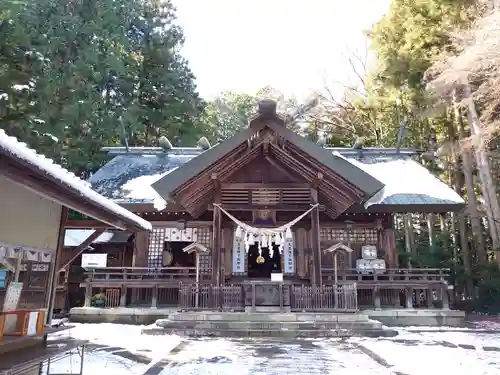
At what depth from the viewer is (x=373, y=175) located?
1590 centimetres

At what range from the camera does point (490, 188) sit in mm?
16203

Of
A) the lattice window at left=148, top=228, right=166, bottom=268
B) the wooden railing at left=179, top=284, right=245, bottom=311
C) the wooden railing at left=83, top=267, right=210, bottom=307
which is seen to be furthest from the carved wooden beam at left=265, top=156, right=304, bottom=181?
the lattice window at left=148, top=228, right=166, bottom=268

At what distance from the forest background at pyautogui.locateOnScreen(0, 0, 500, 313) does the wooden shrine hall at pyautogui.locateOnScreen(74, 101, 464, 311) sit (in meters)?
1.86

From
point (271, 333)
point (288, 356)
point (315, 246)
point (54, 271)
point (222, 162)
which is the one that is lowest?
point (288, 356)

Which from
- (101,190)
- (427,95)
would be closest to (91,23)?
(101,190)

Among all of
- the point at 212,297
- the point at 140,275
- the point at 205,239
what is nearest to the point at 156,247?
the point at 140,275

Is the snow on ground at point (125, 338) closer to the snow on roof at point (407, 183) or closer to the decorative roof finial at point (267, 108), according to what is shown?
the decorative roof finial at point (267, 108)

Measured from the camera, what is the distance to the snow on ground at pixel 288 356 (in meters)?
6.12

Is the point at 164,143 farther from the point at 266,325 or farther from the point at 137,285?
the point at 266,325

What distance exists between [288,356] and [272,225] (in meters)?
6.91

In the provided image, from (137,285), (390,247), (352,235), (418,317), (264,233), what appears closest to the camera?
(264,233)

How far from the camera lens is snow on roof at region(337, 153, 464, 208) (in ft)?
48.1

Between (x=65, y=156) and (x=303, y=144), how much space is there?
13.9 m

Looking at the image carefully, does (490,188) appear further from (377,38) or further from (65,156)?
(65,156)
